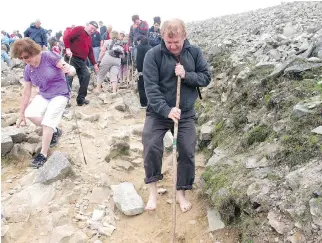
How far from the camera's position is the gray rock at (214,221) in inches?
196

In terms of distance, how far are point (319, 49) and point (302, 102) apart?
2.52 metres

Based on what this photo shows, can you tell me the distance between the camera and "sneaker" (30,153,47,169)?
704 centimetres

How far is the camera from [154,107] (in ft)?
16.9

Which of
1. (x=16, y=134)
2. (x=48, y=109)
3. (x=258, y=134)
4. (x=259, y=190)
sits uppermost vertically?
(x=48, y=109)

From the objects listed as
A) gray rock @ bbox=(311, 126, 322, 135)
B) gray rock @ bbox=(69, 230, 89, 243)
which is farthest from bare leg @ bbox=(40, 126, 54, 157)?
gray rock @ bbox=(311, 126, 322, 135)

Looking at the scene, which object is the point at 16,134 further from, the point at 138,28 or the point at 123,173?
the point at 138,28

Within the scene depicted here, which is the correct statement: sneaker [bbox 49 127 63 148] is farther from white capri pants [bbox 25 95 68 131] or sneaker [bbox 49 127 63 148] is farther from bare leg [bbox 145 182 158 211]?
bare leg [bbox 145 182 158 211]

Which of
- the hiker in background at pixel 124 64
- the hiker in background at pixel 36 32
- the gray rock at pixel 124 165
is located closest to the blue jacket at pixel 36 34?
the hiker in background at pixel 36 32

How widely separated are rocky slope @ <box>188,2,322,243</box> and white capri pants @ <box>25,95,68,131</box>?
3132 mm

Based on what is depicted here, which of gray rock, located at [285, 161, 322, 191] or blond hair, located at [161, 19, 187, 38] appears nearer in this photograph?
gray rock, located at [285, 161, 322, 191]

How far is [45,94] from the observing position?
7.11 meters

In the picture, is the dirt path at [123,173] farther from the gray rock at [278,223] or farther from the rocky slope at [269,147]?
the gray rock at [278,223]

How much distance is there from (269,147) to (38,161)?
181 inches

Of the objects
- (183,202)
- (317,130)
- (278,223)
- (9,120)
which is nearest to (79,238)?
(183,202)
